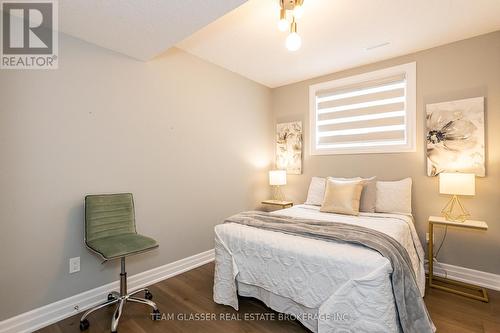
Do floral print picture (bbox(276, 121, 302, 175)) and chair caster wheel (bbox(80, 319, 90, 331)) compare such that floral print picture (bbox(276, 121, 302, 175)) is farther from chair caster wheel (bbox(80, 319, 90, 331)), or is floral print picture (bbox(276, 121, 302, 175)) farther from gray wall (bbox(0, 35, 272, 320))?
chair caster wheel (bbox(80, 319, 90, 331))

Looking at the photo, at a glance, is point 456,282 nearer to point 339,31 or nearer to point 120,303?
point 339,31

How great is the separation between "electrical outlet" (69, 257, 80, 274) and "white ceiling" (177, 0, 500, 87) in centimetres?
249

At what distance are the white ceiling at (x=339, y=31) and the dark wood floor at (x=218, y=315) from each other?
270cm

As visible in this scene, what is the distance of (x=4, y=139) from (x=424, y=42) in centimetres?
416

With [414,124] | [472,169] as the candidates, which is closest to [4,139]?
[414,124]

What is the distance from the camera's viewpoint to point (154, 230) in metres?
2.71

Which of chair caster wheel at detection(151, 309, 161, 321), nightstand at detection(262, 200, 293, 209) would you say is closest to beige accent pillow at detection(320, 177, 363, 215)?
nightstand at detection(262, 200, 293, 209)

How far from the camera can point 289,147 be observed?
416 cm

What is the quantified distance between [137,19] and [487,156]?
365cm

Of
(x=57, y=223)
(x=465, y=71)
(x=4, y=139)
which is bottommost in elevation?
(x=57, y=223)

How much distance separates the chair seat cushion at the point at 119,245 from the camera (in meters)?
1.86

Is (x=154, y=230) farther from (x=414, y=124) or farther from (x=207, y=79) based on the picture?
(x=414, y=124)

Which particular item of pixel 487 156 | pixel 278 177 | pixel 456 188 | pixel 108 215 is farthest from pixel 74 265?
pixel 487 156

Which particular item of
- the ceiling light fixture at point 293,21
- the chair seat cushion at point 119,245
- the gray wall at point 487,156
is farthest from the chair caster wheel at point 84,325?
the gray wall at point 487,156
